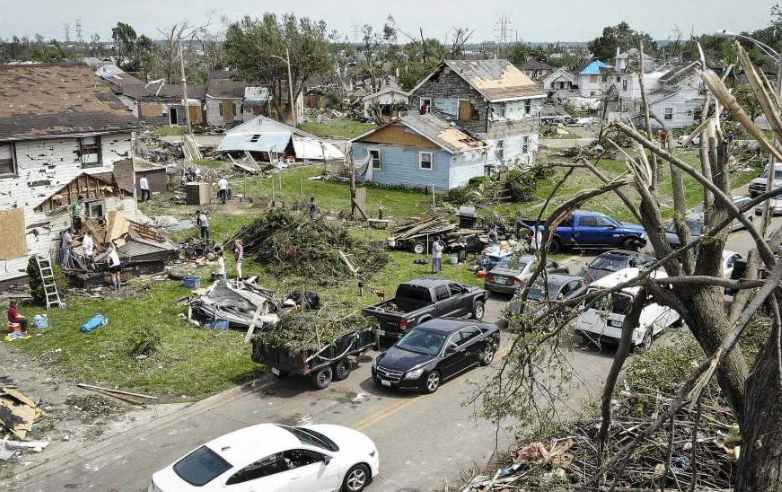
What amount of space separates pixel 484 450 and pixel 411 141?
2843 centimetres

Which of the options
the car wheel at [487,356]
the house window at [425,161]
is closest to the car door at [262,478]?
the car wheel at [487,356]

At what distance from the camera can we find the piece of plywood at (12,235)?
77.9 feet

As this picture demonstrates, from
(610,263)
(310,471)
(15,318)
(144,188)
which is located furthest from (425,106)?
(310,471)

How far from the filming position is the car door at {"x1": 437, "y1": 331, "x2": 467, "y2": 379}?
16922mm

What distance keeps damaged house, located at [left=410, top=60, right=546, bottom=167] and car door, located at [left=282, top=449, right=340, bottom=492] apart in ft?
108

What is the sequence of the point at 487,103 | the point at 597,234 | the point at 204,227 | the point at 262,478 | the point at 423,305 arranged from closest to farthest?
the point at 262,478 < the point at 423,305 < the point at 204,227 < the point at 597,234 < the point at 487,103

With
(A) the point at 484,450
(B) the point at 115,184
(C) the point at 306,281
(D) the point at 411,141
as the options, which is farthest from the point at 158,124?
(A) the point at 484,450

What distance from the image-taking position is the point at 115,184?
2678 centimetres

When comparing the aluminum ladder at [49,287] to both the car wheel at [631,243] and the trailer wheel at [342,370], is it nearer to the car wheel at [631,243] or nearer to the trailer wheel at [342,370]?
the trailer wheel at [342,370]

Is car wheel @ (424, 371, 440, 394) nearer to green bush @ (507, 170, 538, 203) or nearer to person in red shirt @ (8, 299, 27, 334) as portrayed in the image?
person in red shirt @ (8, 299, 27, 334)

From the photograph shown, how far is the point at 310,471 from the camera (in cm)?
1176

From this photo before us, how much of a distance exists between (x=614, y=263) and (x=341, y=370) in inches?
421

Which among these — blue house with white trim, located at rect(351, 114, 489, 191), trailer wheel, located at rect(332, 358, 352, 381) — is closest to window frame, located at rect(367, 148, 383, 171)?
blue house with white trim, located at rect(351, 114, 489, 191)

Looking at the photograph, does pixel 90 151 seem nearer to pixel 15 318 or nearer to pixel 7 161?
pixel 7 161
